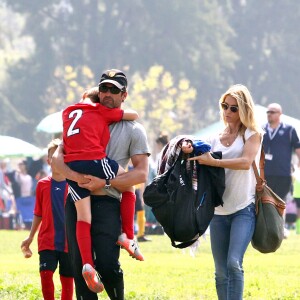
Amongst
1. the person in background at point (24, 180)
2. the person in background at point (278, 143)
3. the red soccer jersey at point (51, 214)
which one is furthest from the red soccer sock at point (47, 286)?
the person in background at point (24, 180)

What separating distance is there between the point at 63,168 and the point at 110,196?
0.38 meters

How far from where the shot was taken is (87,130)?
8.56 m

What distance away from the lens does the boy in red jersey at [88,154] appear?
8.45 metres

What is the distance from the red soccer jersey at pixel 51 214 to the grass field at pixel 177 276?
3.48ft

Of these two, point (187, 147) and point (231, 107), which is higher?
point (231, 107)

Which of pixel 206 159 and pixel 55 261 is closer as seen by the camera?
pixel 206 159

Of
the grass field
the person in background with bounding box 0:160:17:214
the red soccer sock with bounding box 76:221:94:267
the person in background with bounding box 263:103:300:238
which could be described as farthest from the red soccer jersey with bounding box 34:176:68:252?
the person in background with bounding box 0:160:17:214

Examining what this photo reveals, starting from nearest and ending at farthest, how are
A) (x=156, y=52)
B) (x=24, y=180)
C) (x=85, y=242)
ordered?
(x=85, y=242) → (x=24, y=180) → (x=156, y=52)

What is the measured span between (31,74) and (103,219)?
67192 millimetres

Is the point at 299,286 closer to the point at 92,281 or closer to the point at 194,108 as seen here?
the point at 92,281

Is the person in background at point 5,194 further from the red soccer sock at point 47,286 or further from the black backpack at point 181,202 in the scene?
the black backpack at point 181,202

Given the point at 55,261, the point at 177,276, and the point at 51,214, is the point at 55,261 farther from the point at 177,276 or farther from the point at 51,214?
the point at 177,276

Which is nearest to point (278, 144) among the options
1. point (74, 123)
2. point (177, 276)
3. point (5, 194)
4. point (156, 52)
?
point (177, 276)

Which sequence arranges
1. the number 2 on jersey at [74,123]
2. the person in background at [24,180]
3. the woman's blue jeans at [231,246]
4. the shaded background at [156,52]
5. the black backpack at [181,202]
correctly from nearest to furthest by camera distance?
the number 2 on jersey at [74,123]
the black backpack at [181,202]
the woman's blue jeans at [231,246]
the person in background at [24,180]
the shaded background at [156,52]
